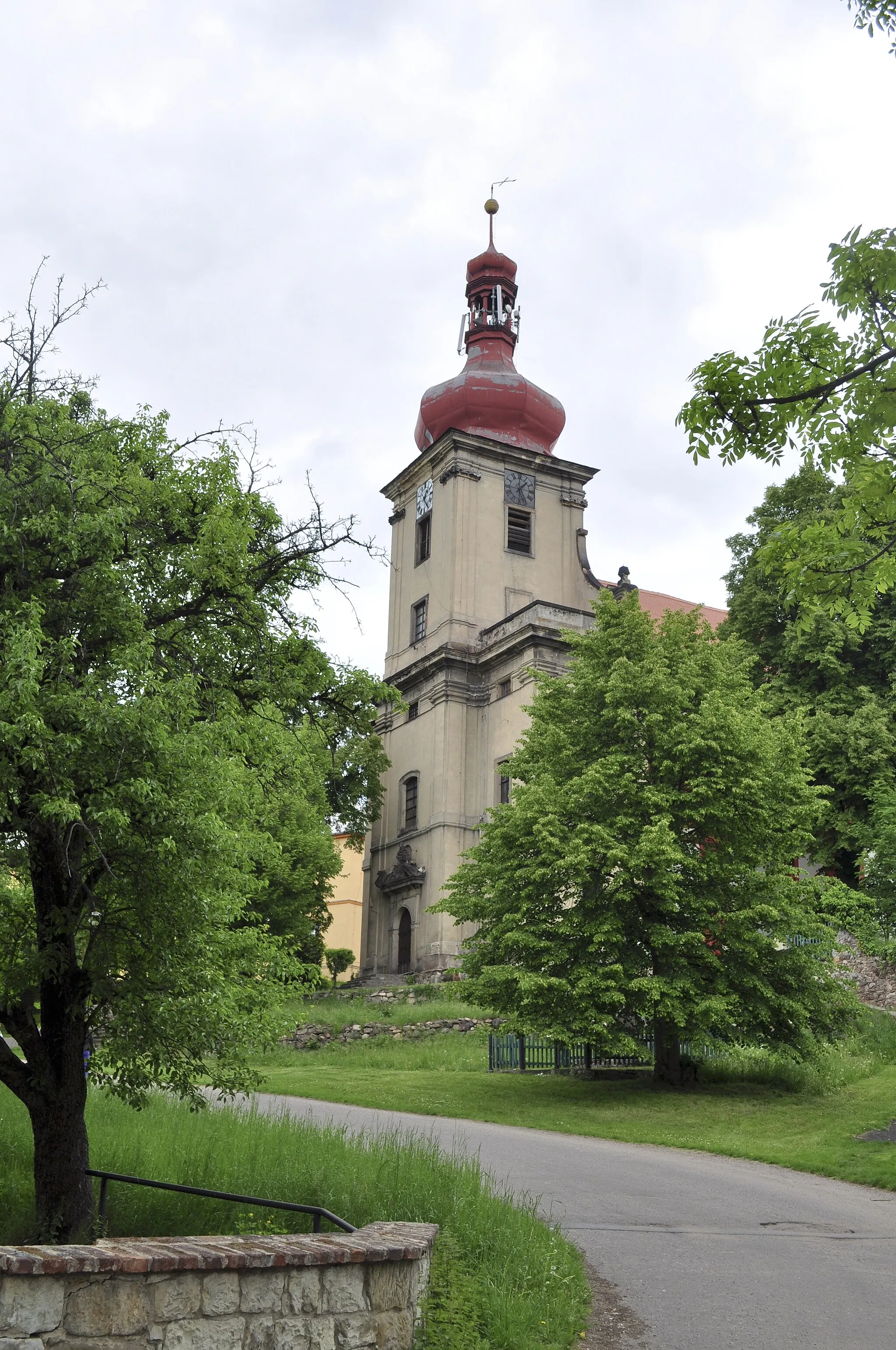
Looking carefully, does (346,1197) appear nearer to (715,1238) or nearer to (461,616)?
(715,1238)

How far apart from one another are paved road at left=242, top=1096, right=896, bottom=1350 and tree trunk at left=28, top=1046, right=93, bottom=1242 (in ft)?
12.8

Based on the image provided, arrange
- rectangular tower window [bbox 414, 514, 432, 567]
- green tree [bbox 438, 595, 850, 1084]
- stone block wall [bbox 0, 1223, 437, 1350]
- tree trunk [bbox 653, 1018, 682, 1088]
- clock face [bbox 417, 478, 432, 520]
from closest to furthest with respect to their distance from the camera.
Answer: stone block wall [bbox 0, 1223, 437, 1350]
green tree [bbox 438, 595, 850, 1084]
tree trunk [bbox 653, 1018, 682, 1088]
rectangular tower window [bbox 414, 514, 432, 567]
clock face [bbox 417, 478, 432, 520]

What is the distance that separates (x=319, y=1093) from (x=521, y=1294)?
1393 centimetres

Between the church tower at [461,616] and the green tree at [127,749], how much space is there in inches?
1227

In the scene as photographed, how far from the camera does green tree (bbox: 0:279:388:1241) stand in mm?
8695

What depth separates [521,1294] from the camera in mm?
8039

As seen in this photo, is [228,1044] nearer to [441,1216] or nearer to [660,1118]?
[441,1216]

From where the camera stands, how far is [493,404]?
172 ft

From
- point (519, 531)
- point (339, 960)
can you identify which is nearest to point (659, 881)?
point (519, 531)

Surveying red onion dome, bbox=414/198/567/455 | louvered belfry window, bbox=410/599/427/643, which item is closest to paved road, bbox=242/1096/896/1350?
louvered belfry window, bbox=410/599/427/643

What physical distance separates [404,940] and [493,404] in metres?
21.9

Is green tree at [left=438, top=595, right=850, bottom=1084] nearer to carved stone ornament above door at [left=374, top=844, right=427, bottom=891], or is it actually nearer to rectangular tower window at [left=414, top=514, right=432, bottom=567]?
carved stone ornament above door at [left=374, top=844, right=427, bottom=891]

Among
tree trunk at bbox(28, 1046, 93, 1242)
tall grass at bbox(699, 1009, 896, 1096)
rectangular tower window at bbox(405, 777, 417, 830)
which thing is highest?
rectangular tower window at bbox(405, 777, 417, 830)

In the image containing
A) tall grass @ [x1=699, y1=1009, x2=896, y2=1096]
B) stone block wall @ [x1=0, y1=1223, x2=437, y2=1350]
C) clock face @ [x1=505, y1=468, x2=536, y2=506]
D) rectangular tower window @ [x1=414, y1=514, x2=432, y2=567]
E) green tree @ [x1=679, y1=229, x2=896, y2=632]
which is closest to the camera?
stone block wall @ [x1=0, y1=1223, x2=437, y2=1350]
